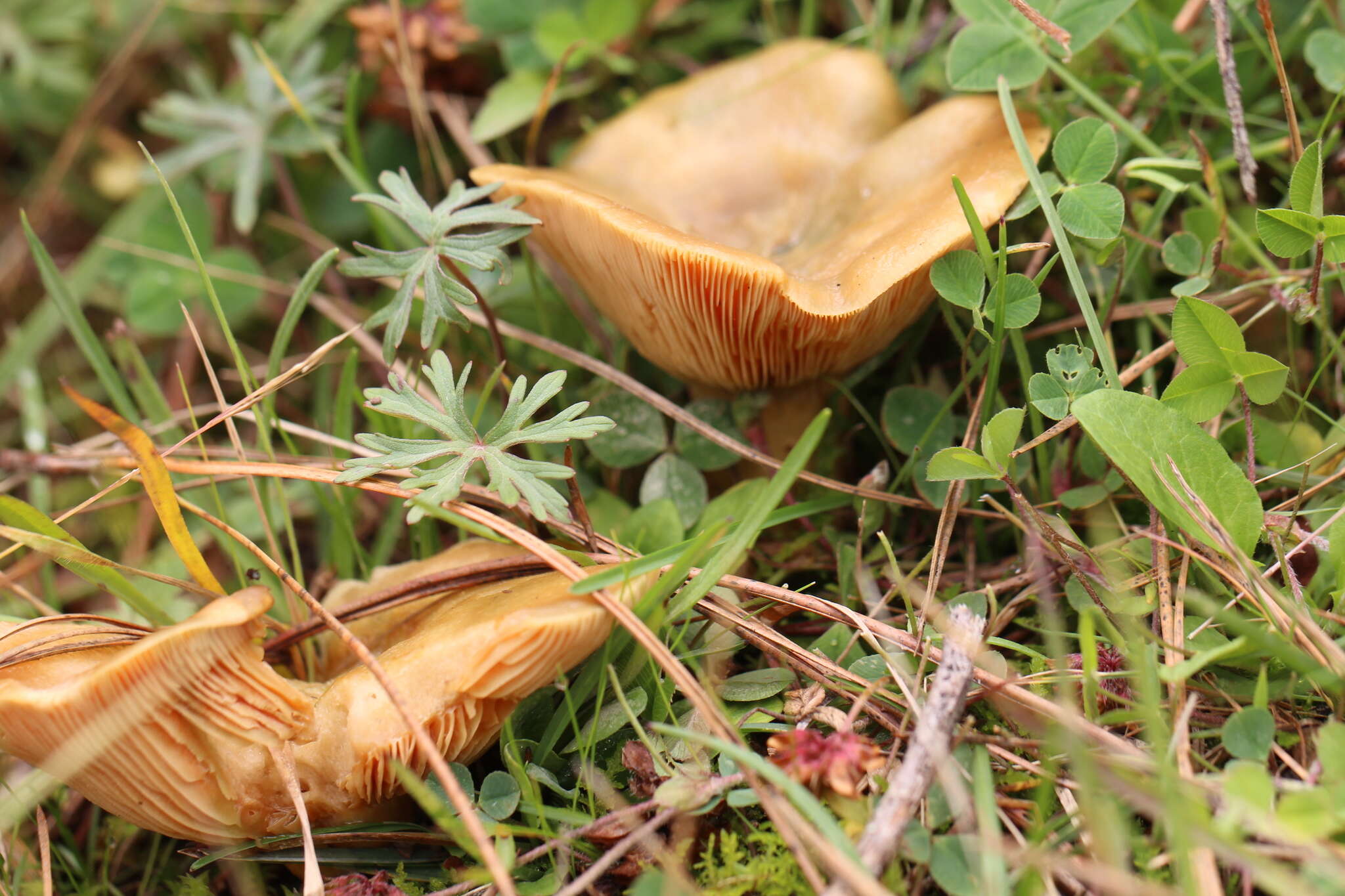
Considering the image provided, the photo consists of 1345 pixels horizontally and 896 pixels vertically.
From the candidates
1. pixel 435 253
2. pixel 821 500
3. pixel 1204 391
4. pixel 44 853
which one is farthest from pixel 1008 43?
pixel 44 853

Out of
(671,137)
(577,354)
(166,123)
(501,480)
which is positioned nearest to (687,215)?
(671,137)

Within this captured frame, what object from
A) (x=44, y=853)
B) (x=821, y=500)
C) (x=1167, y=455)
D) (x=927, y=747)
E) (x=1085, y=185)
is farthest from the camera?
(x=821, y=500)

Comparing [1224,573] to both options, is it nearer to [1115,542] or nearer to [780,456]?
[1115,542]

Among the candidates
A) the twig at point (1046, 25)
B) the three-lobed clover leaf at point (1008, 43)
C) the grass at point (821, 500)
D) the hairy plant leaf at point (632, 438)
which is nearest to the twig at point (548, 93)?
the grass at point (821, 500)

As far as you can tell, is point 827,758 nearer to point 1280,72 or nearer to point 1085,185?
point 1085,185

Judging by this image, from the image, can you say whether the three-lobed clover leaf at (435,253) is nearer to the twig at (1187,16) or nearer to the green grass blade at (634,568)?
the green grass blade at (634,568)

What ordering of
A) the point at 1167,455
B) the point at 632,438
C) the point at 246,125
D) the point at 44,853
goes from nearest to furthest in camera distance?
the point at 1167,455
the point at 44,853
the point at 632,438
the point at 246,125

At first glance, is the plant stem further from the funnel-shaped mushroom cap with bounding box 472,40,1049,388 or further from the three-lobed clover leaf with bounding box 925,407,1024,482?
the three-lobed clover leaf with bounding box 925,407,1024,482
